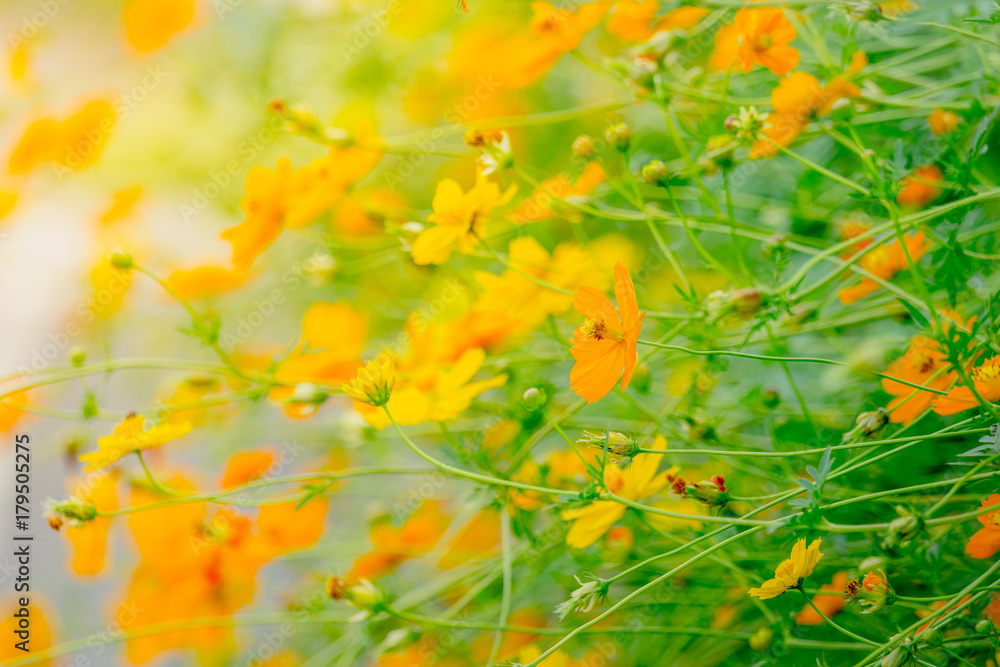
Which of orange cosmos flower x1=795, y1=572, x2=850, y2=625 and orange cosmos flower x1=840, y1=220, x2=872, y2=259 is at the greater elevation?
orange cosmos flower x1=840, y1=220, x2=872, y2=259

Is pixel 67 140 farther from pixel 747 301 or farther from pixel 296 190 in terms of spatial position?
pixel 747 301

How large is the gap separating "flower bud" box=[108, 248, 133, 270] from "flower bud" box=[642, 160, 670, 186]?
434 millimetres

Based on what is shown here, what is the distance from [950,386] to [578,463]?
0.27 m

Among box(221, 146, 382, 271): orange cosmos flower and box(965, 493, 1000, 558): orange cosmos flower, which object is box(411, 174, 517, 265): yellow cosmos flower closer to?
box(221, 146, 382, 271): orange cosmos flower

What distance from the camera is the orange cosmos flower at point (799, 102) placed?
0.50 meters

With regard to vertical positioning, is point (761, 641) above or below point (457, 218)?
below

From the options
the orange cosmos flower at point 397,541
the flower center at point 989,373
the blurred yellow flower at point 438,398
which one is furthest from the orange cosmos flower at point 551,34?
the orange cosmos flower at point 397,541

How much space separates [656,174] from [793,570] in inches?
10.4

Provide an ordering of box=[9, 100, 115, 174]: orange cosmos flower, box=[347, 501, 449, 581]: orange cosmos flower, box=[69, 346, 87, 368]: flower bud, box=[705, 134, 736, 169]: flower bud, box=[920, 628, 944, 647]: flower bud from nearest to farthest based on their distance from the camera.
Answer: box=[920, 628, 944, 647]: flower bud → box=[705, 134, 736, 169]: flower bud → box=[69, 346, 87, 368]: flower bud → box=[347, 501, 449, 581]: orange cosmos flower → box=[9, 100, 115, 174]: orange cosmos flower

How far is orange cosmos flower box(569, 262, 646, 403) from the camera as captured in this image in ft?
1.28

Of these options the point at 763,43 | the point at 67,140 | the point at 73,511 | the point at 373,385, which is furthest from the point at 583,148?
the point at 67,140

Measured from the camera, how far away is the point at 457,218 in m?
0.53

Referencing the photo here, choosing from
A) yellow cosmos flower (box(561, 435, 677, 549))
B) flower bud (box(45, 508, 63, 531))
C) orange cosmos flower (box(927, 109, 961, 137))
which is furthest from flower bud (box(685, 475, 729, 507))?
flower bud (box(45, 508, 63, 531))

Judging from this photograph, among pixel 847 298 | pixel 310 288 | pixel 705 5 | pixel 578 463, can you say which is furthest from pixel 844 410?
pixel 310 288
